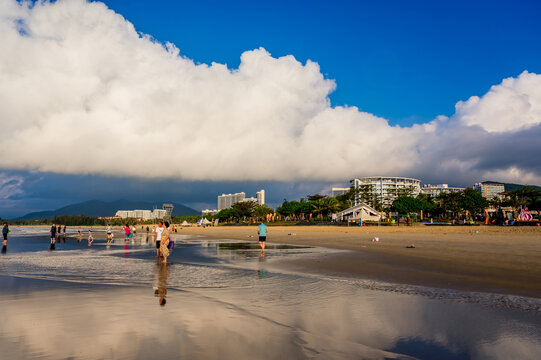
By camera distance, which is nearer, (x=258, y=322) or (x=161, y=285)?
(x=258, y=322)

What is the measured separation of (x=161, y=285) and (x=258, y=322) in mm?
5569

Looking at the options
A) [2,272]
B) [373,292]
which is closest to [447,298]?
[373,292]

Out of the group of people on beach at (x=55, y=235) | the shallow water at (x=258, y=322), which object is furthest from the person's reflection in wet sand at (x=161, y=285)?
the group of people on beach at (x=55, y=235)

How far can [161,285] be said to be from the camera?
11.2 meters

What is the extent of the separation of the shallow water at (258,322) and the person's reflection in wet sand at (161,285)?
69mm

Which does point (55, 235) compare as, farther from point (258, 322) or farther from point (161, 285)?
point (258, 322)

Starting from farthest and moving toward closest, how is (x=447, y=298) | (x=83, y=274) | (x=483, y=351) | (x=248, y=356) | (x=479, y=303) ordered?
(x=83, y=274) → (x=447, y=298) → (x=479, y=303) → (x=483, y=351) → (x=248, y=356)

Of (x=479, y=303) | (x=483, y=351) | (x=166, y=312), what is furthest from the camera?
(x=479, y=303)

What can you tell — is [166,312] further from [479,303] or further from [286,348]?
[479,303]

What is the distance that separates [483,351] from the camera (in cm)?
546

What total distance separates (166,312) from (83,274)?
826 cm

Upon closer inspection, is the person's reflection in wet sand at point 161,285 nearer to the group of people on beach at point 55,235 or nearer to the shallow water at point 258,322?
the shallow water at point 258,322

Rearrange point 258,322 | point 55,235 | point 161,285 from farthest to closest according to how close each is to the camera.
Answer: point 55,235 < point 161,285 < point 258,322

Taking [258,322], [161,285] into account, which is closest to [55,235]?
[161,285]
